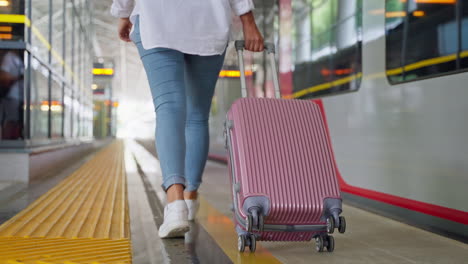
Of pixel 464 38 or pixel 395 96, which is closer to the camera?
pixel 464 38

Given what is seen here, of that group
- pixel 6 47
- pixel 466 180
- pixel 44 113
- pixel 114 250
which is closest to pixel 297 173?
pixel 114 250

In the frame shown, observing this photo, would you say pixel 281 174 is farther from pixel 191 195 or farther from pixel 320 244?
pixel 191 195

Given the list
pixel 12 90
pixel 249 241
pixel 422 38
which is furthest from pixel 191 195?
pixel 12 90

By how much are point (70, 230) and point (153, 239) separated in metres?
0.47

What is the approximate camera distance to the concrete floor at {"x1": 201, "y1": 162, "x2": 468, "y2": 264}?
6.64 ft

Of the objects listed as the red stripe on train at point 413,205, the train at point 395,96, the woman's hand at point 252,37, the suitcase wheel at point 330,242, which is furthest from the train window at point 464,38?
the suitcase wheel at point 330,242

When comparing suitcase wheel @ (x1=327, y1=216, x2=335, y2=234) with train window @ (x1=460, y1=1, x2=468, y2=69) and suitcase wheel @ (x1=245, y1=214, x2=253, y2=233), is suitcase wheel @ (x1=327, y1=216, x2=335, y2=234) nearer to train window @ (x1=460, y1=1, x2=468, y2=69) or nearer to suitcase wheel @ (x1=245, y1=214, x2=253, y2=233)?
suitcase wheel @ (x1=245, y1=214, x2=253, y2=233)

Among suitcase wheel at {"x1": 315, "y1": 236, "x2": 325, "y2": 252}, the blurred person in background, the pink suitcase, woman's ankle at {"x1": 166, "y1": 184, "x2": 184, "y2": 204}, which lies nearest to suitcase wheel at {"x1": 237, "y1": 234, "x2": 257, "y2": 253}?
the pink suitcase

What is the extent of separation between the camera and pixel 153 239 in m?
2.34

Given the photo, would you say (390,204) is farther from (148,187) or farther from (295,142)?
(148,187)

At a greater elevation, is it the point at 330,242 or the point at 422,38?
the point at 422,38

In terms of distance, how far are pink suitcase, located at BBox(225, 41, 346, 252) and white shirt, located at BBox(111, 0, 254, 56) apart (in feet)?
1.30

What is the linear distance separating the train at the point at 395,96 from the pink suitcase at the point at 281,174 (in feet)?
2.91

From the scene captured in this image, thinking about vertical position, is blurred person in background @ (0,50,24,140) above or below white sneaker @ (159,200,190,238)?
above
